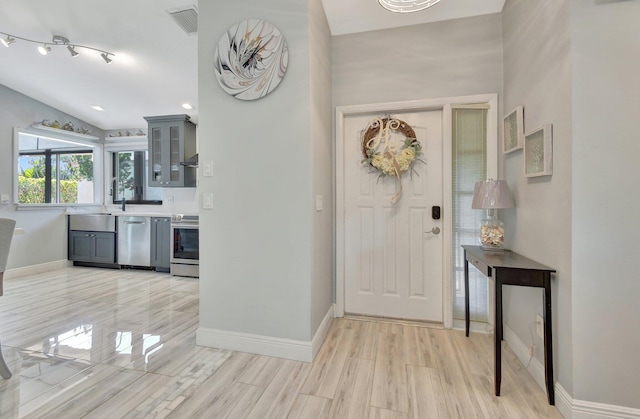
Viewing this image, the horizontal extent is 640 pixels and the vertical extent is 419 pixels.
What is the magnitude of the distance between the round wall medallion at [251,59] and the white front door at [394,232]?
957mm

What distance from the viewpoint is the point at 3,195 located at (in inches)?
159

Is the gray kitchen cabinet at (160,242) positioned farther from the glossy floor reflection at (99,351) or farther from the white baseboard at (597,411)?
the white baseboard at (597,411)

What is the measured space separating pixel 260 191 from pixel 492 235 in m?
1.77

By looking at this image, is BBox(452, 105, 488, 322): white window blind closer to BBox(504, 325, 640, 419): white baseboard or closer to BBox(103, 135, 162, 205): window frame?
BBox(504, 325, 640, 419): white baseboard

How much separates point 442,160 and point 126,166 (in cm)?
559

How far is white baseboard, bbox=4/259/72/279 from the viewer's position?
13.3ft

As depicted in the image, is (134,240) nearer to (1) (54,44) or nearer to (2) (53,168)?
(2) (53,168)

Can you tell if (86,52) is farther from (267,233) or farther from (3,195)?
(267,233)

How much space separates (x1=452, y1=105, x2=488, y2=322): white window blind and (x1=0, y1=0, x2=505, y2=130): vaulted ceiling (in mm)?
929

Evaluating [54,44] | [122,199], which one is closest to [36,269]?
[122,199]

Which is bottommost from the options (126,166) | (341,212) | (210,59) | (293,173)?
(341,212)

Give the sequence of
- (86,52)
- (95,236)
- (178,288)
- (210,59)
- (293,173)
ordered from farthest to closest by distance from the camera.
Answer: (95,236), (178,288), (86,52), (210,59), (293,173)

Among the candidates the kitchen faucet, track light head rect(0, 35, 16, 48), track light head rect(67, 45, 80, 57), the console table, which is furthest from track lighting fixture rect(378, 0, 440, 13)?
the kitchen faucet

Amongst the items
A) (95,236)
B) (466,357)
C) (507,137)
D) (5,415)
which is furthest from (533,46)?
(95,236)
